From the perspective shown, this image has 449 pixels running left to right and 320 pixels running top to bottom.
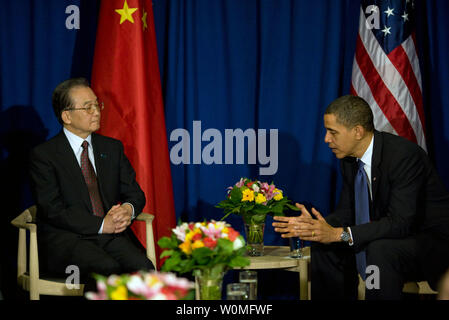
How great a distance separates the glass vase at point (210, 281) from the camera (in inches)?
85.1

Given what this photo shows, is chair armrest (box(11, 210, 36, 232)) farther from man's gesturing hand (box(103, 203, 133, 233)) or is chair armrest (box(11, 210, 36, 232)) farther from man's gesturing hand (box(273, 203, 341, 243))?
man's gesturing hand (box(273, 203, 341, 243))

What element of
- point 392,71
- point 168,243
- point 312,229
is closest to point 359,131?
point 312,229

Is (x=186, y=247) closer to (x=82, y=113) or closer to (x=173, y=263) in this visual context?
(x=173, y=263)

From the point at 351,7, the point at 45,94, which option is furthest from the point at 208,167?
the point at 351,7

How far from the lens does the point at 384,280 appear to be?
9.16ft

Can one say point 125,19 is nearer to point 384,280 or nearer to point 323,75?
point 323,75

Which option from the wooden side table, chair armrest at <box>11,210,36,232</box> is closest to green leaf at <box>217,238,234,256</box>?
the wooden side table

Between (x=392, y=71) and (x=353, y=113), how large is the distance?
909 millimetres

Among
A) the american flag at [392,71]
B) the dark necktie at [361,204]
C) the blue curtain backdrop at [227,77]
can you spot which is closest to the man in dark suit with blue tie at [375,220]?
the dark necktie at [361,204]

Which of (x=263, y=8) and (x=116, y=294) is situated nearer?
(x=116, y=294)

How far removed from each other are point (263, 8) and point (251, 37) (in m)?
0.25

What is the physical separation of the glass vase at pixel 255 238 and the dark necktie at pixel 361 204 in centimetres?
58

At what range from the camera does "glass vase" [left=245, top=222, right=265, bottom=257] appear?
3289 mm

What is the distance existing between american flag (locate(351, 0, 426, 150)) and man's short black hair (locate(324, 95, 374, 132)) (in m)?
0.70
